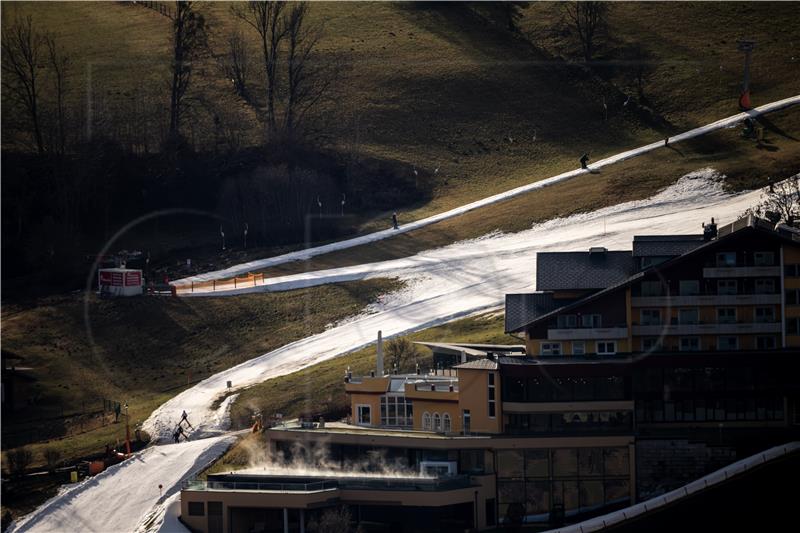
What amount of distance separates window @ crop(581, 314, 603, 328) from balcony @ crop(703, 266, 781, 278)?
6422 millimetres

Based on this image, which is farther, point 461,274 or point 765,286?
point 461,274

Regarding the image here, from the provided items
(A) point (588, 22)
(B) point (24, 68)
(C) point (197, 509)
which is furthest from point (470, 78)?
(C) point (197, 509)

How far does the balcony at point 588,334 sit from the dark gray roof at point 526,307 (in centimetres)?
176

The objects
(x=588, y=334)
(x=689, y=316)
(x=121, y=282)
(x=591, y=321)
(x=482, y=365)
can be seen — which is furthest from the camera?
(x=121, y=282)

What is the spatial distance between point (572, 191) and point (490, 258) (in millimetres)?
17207

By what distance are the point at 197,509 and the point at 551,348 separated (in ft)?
68.8

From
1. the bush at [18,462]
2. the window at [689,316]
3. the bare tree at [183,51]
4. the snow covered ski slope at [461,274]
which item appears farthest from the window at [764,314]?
the bare tree at [183,51]

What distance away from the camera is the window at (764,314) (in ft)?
268

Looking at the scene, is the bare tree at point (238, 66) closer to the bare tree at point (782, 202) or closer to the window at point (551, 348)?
the bare tree at point (782, 202)

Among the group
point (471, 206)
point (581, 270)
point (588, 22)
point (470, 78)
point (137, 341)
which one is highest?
point (588, 22)

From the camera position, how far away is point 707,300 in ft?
268

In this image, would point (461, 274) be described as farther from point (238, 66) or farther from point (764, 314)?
point (238, 66)

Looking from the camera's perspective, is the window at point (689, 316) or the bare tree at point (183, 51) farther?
the bare tree at point (183, 51)

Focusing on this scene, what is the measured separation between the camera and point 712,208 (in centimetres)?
12588
